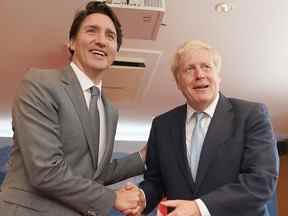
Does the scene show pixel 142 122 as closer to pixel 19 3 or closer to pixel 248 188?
pixel 19 3

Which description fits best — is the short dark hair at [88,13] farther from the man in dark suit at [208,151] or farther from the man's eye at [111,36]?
the man in dark suit at [208,151]

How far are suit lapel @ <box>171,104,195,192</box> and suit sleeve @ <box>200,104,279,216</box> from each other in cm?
A: 14

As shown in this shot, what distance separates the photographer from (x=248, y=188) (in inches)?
57.8

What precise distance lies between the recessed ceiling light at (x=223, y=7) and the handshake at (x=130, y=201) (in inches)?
76.1

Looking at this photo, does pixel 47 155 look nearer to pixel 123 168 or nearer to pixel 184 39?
pixel 123 168

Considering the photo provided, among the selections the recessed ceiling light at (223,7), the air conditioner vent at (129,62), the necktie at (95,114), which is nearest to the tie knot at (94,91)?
the necktie at (95,114)

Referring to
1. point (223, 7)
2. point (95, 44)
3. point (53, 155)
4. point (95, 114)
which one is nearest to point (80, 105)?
point (95, 114)

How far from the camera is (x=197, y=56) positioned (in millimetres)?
1721

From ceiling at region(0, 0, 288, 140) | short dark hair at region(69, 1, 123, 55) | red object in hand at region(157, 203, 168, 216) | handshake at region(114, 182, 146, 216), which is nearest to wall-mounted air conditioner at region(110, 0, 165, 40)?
ceiling at region(0, 0, 288, 140)

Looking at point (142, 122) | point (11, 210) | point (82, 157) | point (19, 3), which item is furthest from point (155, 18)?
point (142, 122)

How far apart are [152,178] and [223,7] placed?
6.01ft

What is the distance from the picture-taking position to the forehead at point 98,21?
170cm

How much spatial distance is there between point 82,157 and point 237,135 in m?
0.56

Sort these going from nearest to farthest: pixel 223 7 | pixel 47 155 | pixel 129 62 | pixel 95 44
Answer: pixel 47 155 < pixel 95 44 < pixel 223 7 < pixel 129 62
